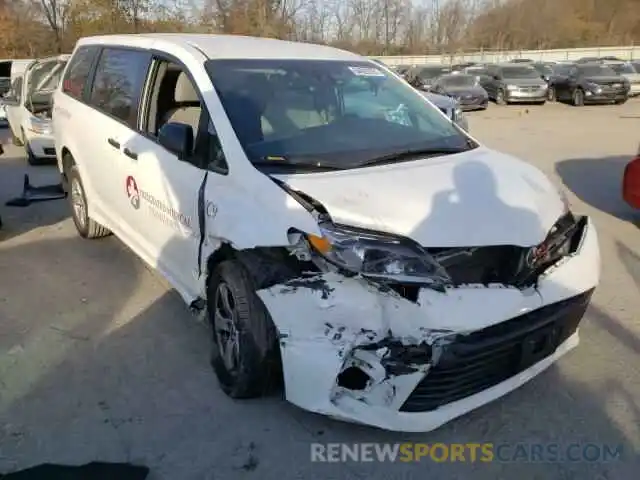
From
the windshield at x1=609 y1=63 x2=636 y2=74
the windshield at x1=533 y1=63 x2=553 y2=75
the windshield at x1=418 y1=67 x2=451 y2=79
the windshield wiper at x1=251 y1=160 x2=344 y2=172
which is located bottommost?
the windshield at x1=418 y1=67 x2=451 y2=79

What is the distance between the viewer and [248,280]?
9.83ft

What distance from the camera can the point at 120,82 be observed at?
15.5 ft

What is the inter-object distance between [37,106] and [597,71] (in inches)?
811

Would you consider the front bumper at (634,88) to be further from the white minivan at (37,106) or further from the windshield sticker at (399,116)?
the windshield sticker at (399,116)

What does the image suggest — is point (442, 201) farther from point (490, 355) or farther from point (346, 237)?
point (490, 355)

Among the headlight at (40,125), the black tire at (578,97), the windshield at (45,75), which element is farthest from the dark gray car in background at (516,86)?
the headlight at (40,125)

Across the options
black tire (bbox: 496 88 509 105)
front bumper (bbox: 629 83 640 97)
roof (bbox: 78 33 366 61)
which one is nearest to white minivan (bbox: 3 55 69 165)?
roof (bbox: 78 33 366 61)

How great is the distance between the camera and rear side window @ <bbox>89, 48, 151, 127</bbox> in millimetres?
4364

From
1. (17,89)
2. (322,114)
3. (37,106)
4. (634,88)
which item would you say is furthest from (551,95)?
(322,114)

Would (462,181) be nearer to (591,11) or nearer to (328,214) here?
(328,214)

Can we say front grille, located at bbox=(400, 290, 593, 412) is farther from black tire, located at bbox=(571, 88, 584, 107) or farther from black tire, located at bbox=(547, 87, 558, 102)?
black tire, located at bbox=(547, 87, 558, 102)

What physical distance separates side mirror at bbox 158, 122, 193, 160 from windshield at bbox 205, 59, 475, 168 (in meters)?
0.26

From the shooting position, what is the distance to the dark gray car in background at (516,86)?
23.8 metres

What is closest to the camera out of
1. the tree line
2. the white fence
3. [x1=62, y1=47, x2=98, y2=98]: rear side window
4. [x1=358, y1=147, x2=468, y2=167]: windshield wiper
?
[x1=358, y1=147, x2=468, y2=167]: windshield wiper
